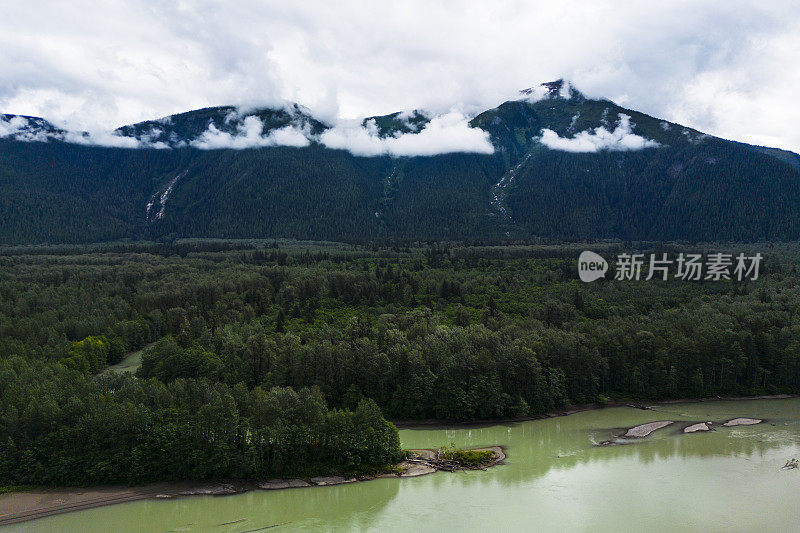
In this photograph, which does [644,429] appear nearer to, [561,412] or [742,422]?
[561,412]

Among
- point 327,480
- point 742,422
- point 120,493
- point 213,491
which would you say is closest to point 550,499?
point 327,480

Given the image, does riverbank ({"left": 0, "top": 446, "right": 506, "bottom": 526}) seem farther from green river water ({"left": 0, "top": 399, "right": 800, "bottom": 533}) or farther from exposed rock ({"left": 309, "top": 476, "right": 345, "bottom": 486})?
green river water ({"left": 0, "top": 399, "right": 800, "bottom": 533})

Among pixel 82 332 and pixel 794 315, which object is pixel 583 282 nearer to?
pixel 794 315

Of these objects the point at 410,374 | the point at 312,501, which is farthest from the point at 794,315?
the point at 312,501

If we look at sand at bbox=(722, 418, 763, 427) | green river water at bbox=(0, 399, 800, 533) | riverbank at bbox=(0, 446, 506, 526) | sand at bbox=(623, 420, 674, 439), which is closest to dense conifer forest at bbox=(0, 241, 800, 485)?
riverbank at bbox=(0, 446, 506, 526)

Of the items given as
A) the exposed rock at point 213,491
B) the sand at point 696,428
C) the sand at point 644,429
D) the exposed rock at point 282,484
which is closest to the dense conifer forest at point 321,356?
the exposed rock at point 282,484

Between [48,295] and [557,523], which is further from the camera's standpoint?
[48,295]

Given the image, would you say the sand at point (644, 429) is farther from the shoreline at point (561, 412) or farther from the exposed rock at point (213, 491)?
the exposed rock at point (213, 491)
